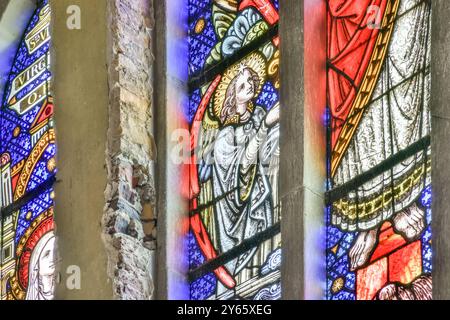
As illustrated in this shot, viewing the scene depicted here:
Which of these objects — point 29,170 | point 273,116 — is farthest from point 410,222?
point 29,170

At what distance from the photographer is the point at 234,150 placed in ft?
51.8

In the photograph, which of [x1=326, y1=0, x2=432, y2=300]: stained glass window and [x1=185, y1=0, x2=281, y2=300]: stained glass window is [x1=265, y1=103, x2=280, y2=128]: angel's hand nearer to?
[x1=185, y1=0, x2=281, y2=300]: stained glass window

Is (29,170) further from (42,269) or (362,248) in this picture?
(362,248)

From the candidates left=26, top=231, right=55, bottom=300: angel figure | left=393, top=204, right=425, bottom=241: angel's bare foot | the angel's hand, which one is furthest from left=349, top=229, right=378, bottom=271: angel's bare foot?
left=26, top=231, right=55, bottom=300: angel figure

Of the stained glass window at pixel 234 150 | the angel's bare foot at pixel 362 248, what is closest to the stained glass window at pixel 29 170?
the stained glass window at pixel 234 150

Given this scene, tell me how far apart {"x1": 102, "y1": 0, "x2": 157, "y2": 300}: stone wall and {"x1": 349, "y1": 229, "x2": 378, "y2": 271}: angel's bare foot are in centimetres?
117

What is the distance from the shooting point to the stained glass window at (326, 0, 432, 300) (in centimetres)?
1466

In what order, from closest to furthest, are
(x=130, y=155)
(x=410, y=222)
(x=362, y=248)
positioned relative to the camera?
1. (x=410, y=222)
2. (x=362, y=248)
3. (x=130, y=155)

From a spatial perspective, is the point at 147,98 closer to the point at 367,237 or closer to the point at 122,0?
the point at 122,0

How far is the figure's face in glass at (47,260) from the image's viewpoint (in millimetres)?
16606

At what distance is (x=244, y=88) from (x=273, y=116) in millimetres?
330

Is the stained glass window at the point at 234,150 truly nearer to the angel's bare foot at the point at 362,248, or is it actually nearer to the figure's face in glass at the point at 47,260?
the angel's bare foot at the point at 362,248
